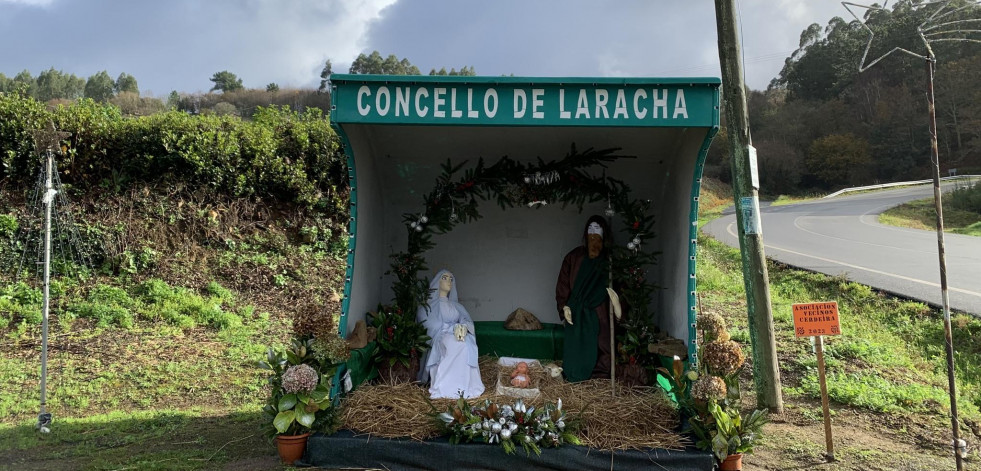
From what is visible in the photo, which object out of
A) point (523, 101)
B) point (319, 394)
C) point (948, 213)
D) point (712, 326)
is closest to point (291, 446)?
point (319, 394)

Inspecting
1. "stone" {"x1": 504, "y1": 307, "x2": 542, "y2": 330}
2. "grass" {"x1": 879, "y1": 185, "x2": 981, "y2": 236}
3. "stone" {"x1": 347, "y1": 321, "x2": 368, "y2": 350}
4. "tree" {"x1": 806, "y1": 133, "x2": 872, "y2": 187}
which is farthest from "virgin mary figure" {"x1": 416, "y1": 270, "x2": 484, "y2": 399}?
"tree" {"x1": 806, "y1": 133, "x2": 872, "y2": 187}

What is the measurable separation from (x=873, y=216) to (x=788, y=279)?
13.3 metres

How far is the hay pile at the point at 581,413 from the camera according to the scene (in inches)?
167

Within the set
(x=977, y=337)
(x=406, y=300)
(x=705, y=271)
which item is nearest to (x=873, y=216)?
(x=705, y=271)

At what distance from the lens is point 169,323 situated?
27.8 ft

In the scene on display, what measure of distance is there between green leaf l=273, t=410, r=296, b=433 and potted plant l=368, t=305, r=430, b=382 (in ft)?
3.74

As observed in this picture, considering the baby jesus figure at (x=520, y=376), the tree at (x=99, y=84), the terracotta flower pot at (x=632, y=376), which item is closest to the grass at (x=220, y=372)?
the terracotta flower pot at (x=632, y=376)

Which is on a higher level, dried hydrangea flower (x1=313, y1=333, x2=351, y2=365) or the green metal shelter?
the green metal shelter

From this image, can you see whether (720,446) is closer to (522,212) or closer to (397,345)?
(397,345)

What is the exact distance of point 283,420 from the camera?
14.0 ft

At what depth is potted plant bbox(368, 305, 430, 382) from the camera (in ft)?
17.6

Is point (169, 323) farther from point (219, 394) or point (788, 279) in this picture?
point (788, 279)

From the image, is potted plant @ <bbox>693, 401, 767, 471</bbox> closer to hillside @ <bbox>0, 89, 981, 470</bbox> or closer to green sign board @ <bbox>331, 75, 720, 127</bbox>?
hillside @ <bbox>0, 89, 981, 470</bbox>

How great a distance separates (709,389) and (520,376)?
1.63 metres
